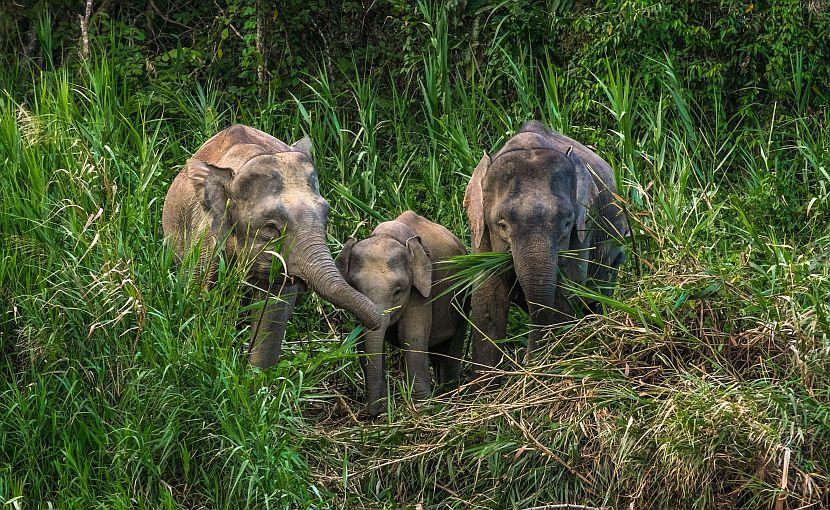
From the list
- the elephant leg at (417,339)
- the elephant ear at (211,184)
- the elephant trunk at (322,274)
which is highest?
the elephant ear at (211,184)

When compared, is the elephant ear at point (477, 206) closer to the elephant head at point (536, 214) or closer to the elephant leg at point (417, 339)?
the elephant head at point (536, 214)

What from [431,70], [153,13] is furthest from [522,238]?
[153,13]

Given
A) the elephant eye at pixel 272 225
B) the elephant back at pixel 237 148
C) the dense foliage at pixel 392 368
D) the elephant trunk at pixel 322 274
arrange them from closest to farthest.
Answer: the dense foliage at pixel 392 368 < the elephant trunk at pixel 322 274 < the elephant eye at pixel 272 225 < the elephant back at pixel 237 148

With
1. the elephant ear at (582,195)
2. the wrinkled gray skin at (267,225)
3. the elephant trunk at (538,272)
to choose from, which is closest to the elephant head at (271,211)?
the wrinkled gray skin at (267,225)

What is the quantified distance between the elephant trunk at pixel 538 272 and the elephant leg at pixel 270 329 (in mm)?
1149

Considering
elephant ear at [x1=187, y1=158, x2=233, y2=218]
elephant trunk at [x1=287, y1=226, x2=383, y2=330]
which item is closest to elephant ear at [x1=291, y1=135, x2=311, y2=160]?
elephant ear at [x1=187, y1=158, x2=233, y2=218]

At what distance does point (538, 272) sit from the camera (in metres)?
7.16

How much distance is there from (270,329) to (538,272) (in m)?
1.35

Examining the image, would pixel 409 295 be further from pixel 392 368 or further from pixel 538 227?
pixel 538 227

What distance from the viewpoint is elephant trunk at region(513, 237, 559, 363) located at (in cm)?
715

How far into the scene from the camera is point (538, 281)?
7.18 m

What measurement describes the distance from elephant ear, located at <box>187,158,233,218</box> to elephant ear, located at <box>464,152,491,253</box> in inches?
48.2

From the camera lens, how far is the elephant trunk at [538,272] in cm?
715

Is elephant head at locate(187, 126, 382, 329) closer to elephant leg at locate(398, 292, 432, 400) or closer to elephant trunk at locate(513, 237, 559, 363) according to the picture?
elephant leg at locate(398, 292, 432, 400)
